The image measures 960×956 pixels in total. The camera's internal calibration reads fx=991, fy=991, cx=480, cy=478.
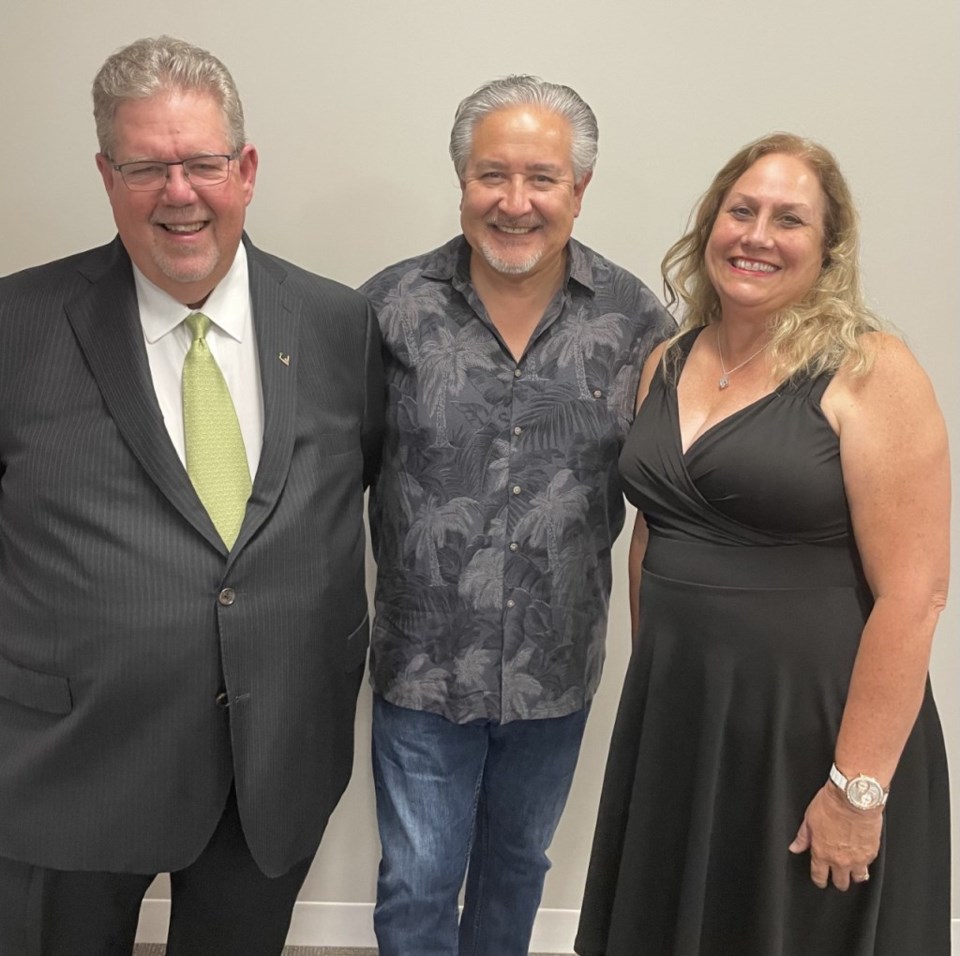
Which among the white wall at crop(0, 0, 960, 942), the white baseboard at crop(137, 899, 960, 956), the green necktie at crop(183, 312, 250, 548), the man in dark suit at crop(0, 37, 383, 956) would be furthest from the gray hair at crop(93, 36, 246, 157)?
the white baseboard at crop(137, 899, 960, 956)

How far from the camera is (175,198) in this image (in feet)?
4.63

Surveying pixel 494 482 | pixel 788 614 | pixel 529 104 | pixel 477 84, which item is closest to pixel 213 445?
pixel 494 482

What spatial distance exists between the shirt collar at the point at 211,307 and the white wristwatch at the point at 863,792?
113 cm

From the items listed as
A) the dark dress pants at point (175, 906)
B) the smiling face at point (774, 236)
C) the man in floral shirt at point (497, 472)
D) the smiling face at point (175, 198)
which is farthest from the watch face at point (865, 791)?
the smiling face at point (175, 198)

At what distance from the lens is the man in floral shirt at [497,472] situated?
5.53 feet

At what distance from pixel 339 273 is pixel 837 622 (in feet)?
4.20

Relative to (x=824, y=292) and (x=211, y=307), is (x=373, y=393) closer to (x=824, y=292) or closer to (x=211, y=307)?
(x=211, y=307)

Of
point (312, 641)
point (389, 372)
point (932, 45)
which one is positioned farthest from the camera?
point (932, 45)

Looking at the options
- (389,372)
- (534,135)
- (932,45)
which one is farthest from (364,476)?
(932,45)

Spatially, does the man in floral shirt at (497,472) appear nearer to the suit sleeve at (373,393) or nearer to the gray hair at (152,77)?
the suit sleeve at (373,393)

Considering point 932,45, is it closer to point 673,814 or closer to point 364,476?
point 364,476

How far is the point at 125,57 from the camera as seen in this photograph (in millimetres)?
1419

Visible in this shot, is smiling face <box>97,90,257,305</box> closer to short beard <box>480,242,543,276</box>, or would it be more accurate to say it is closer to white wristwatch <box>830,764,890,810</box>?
short beard <box>480,242,543,276</box>

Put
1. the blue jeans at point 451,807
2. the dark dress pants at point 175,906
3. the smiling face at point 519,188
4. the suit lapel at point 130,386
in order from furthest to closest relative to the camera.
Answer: the blue jeans at point 451,807
the smiling face at point 519,188
the dark dress pants at point 175,906
the suit lapel at point 130,386
